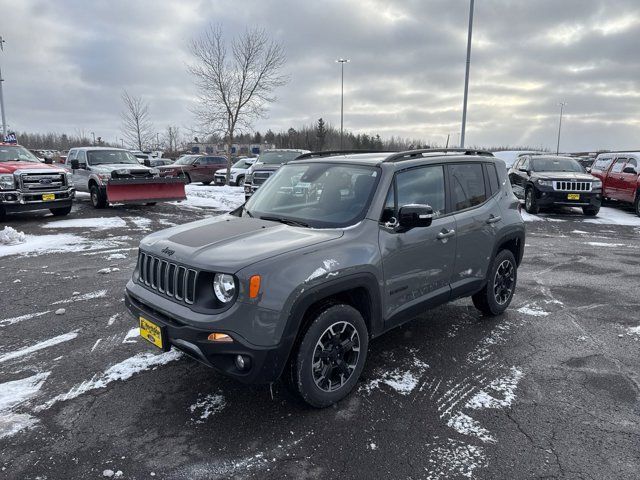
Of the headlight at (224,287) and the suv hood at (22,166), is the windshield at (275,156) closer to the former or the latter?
the suv hood at (22,166)

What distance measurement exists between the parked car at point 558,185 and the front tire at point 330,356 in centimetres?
1251

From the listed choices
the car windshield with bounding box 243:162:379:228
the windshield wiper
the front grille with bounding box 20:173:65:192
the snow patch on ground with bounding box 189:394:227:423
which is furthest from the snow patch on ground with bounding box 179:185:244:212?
the snow patch on ground with bounding box 189:394:227:423

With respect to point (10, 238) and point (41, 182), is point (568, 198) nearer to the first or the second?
point (10, 238)

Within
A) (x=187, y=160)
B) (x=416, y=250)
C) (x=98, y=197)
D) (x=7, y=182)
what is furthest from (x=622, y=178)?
(x=187, y=160)

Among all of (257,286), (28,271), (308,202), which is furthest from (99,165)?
(257,286)

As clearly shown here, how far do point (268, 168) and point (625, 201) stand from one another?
11818 mm

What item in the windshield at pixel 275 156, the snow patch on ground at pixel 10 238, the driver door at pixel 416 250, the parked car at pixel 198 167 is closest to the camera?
the driver door at pixel 416 250

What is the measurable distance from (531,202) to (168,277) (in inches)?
545

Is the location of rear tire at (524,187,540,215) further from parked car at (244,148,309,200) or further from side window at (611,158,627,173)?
parked car at (244,148,309,200)

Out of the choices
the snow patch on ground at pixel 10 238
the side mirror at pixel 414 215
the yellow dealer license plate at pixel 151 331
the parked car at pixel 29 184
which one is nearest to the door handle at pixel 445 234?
the side mirror at pixel 414 215

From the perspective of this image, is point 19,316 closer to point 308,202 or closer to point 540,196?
point 308,202

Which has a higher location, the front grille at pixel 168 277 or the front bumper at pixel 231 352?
the front grille at pixel 168 277

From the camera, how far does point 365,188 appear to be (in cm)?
379

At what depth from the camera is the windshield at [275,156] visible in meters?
16.2
